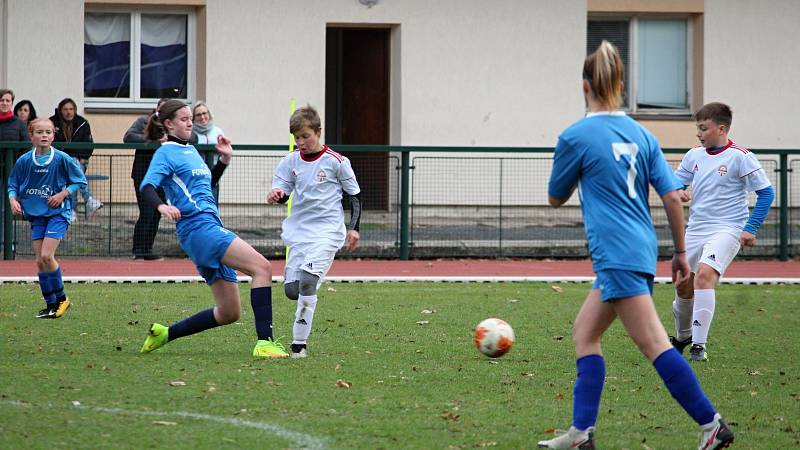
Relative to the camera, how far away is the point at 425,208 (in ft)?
57.1

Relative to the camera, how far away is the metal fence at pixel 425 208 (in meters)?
16.3

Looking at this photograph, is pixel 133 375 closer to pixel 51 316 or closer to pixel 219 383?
pixel 219 383

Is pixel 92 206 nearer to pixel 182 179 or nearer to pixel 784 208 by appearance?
pixel 182 179

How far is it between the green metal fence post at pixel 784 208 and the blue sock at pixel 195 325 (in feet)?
37.0

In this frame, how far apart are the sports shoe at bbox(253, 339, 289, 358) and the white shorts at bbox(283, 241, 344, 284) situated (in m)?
0.50

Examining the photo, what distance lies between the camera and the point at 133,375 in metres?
→ 7.77

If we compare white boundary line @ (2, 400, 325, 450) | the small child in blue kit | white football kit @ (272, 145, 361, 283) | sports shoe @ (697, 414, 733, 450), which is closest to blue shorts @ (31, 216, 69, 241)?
the small child in blue kit

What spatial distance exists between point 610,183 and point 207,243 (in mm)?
3584

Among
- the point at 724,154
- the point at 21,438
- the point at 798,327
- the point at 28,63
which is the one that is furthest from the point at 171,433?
the point at 28,63

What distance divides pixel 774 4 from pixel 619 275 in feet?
52.6

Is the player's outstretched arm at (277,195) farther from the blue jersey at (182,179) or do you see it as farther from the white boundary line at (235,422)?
the white boundary line at (235,422)

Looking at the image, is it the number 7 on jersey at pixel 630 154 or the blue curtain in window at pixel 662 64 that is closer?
the number 7 on jersey at pixel 630 154

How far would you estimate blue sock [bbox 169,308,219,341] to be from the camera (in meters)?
8.80

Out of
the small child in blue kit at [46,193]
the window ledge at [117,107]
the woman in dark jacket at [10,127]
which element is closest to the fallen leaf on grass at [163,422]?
the small child in blue kit at [46,193]
